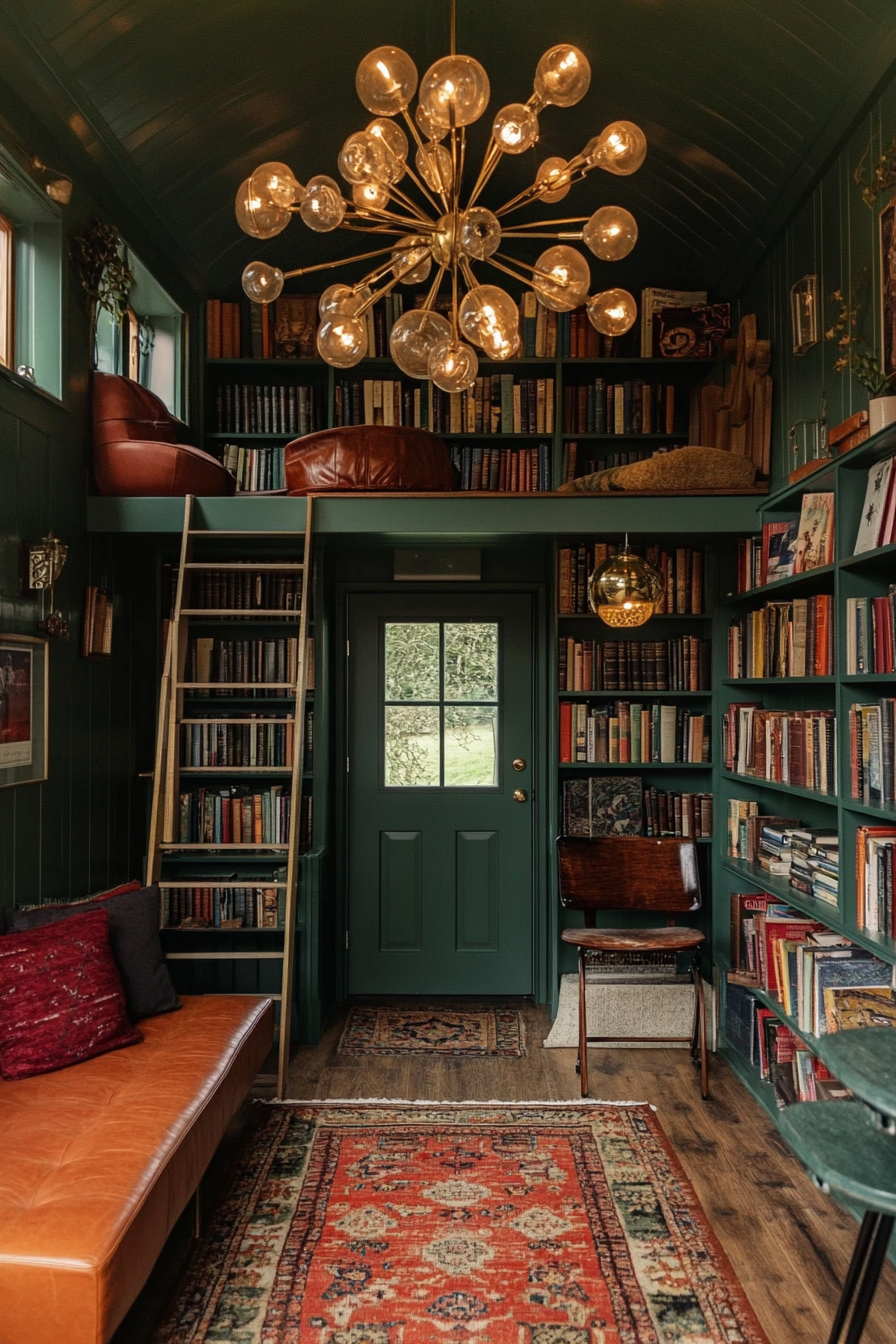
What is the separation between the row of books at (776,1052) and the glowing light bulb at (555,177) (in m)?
2.66

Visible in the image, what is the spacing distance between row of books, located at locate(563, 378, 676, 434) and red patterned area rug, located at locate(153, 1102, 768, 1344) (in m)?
3.35

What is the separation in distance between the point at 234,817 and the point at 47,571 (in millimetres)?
1594

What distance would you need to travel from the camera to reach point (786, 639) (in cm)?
384

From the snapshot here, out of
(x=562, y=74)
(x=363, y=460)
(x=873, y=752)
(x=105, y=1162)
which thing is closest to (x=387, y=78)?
(x=562, y=74)

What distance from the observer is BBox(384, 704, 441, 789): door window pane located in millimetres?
5219

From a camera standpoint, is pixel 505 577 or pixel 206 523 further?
pixel 505 577

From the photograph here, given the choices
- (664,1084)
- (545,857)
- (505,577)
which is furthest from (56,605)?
(664,1084)

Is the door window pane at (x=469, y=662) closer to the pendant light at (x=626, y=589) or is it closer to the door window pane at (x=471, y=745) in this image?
the door window pane at (x=471, y=745)

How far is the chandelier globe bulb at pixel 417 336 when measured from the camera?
8.19ft

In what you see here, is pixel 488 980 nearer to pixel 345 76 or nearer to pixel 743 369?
pixel 743 369

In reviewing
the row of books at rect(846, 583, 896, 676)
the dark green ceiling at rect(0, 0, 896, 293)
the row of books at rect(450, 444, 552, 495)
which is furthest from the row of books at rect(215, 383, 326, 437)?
the row of books at rect(846, 583, 896, 676)

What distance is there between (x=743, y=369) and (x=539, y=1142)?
134 inches

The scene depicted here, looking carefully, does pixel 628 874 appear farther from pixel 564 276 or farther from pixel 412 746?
pixel 564 276

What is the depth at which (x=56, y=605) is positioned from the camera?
3760 millimetres
